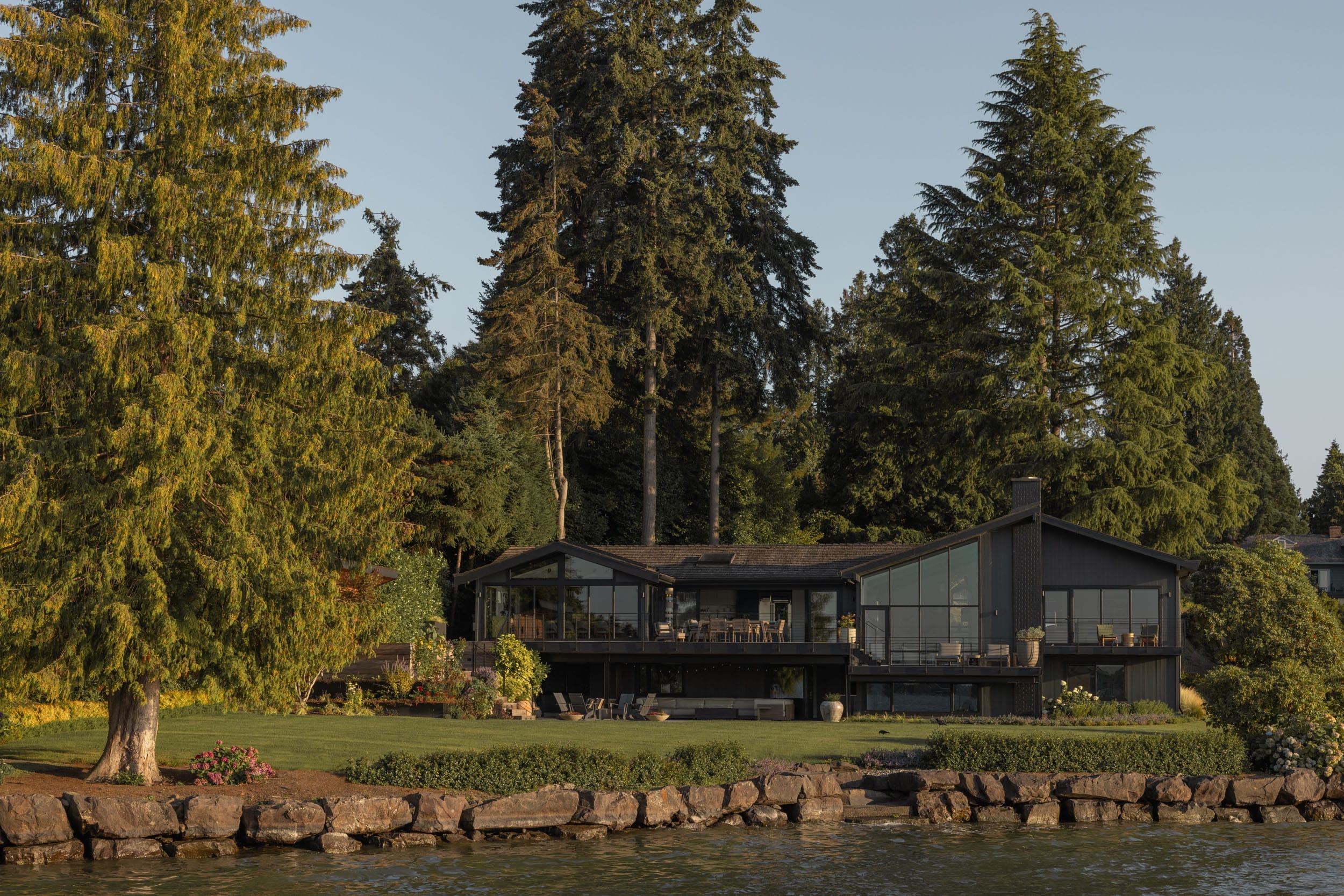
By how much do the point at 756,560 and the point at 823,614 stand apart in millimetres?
2664

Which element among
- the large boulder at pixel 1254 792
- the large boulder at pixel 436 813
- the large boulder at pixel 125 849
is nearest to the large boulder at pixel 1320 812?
the large boulder at pixel 1254 792

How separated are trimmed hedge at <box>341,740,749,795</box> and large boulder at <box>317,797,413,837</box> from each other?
1.40 meters

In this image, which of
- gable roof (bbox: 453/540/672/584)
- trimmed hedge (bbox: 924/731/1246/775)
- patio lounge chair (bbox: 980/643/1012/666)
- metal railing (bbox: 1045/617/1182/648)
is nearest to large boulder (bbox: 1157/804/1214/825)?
trimmed hedge (bbox: 924/731/1246/775)

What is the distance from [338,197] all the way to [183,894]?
1056 cm

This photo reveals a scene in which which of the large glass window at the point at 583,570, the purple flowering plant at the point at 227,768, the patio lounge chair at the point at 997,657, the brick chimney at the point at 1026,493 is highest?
the brick chimney at the point at 1026,493

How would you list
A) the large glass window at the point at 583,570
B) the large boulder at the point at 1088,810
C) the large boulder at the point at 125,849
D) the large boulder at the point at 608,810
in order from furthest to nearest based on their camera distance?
the large glass window at the point at 583,570, the large boulder at the point at 1088,810, the large boulder at the point at 608,810, the large boulder at the point at 125,849

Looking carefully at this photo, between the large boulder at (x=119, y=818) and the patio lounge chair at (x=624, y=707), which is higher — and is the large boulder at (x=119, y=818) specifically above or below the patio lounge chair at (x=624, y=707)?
below

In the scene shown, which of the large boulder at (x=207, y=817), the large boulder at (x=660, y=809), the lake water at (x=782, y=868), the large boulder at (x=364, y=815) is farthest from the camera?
the large boulder at (x=660, y=809)

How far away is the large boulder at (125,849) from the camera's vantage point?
17.7 meters

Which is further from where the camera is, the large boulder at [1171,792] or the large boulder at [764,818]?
the large boulder at [1171,792]

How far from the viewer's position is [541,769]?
70.1 ft

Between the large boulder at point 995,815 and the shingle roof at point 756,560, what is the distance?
13688mm

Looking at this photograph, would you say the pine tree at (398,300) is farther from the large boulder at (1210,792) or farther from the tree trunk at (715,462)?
the large boulder at (1210,792)

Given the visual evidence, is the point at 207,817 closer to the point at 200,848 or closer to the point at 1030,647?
the point at 200,848
